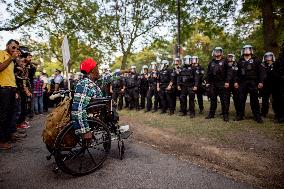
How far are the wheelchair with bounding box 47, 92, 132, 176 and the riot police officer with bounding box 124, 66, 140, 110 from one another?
8.44 metres

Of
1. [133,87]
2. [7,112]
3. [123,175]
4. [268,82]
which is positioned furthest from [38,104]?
[268,82]

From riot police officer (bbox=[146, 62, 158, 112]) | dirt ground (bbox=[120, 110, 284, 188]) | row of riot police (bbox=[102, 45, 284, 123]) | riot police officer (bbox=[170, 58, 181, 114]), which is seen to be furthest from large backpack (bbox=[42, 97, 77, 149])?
riot police officer (bbox=[146, 62, 158, 112])

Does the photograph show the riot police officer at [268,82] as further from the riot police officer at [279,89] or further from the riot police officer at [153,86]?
the riot police officer at [153,86]

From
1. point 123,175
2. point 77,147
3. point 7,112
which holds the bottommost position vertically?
point 123,175

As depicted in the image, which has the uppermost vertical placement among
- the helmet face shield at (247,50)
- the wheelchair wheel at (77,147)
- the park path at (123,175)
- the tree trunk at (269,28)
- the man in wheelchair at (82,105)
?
the tree trunk at (269,28)

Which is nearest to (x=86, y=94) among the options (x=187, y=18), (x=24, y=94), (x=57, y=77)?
(x=24, y=94)

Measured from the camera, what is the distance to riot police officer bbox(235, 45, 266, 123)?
845 centimetres

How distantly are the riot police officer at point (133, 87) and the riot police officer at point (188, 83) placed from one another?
3.44 m

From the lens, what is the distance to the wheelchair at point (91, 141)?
423 centimetres

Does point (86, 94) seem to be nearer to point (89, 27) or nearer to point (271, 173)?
point (271, 173)

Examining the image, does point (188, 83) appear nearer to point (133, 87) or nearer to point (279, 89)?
point (279, 89)

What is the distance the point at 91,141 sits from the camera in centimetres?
463

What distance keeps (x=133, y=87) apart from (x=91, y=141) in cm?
925

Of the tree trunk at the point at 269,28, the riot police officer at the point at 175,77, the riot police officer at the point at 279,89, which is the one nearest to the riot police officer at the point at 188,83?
the riot police officer at the point at 175,77
